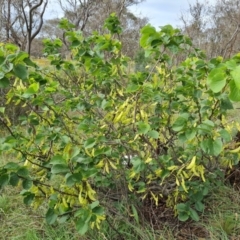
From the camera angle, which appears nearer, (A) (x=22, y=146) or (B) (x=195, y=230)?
(A) (x=22, y=146)

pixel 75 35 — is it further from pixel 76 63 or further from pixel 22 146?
pixel 22 146

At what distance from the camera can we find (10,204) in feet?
8.44

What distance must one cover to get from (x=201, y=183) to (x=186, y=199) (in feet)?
0.48

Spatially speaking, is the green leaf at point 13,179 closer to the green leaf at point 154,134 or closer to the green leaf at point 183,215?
the green leaf at point 154,134

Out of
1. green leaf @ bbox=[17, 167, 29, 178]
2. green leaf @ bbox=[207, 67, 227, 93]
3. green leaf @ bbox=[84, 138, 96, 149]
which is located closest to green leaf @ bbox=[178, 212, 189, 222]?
green leaf @ bbox=[84, 138, 96, 149]

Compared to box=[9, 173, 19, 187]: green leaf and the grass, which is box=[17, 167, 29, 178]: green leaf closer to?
box=[9, 173, 19, 187]: green leaf

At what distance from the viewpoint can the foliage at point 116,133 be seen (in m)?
1.45

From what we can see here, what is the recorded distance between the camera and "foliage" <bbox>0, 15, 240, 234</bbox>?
4.76ft

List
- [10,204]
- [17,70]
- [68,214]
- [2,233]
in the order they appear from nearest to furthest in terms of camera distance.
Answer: [17,70] < [68,214] < [2,233] < [10,204]

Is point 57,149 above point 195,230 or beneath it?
above

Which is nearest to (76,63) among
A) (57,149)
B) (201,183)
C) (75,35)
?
(75,35)

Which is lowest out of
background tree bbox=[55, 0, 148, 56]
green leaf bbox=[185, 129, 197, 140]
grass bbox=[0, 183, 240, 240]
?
grass bbox=[0, 183, 240, 240]

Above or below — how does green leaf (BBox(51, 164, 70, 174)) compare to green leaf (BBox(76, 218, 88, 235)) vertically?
above

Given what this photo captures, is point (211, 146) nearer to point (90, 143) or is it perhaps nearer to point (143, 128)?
point (143, 128)
